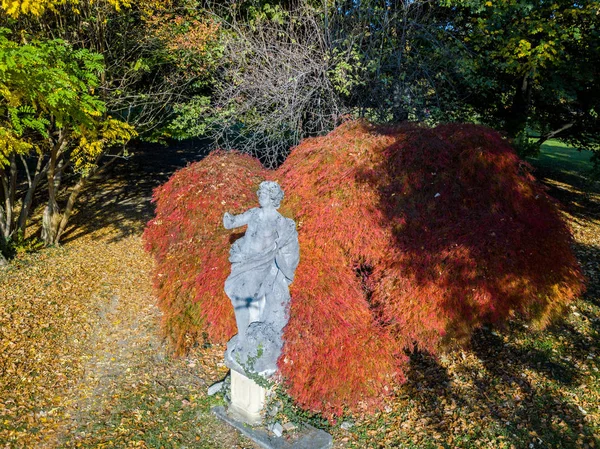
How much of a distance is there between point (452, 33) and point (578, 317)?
7068 mm

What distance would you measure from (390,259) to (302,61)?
590cm

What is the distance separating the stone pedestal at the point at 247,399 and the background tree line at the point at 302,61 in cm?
584

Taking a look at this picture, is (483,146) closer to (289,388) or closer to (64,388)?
(289,388)

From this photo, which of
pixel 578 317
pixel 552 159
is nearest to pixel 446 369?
pixel 578 317

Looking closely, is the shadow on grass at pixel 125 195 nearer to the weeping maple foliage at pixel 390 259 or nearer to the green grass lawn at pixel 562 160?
the weeping maple foliage at pixel 390 259

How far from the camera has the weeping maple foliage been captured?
545 centimetres

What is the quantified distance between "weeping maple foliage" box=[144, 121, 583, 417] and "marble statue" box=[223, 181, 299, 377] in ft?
0.79

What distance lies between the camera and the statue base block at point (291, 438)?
511 cm

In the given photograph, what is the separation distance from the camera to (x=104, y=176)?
17031 millimetres

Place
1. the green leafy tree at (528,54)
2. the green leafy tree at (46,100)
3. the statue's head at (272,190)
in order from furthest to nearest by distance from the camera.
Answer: the green leafy tree at (528,54) → the green leafy tree at (46,100) → the statue's head at (272,190)

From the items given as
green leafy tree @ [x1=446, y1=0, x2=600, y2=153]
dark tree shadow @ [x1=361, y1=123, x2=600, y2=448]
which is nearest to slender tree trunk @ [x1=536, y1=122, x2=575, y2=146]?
green leafy tree @ [x1=446, y1=0, x2=600, y2=153]

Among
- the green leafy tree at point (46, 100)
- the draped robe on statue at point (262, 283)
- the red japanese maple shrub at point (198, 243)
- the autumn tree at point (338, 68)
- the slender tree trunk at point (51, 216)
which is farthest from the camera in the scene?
the slender tree trunk at point (51, 216)

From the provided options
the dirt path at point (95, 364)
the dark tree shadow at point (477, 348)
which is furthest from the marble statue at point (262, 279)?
the dark tree shadow at point (477, 348)

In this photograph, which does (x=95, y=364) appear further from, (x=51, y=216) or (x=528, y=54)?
(x=528, y=54)
